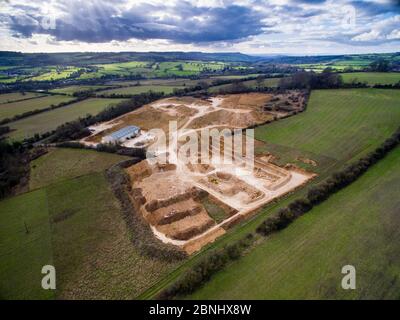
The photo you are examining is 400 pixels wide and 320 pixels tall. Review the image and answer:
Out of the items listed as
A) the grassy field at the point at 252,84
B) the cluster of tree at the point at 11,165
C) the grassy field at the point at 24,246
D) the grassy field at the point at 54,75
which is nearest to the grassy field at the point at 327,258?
the grassy field at the point at 24,246

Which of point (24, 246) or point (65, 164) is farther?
point (65, 164)

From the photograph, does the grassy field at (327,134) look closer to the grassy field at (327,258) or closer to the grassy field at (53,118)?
the grassy field at (327,258)

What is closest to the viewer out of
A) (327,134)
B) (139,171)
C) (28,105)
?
(139,171)

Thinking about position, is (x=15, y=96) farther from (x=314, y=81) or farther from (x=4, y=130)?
(x=314, y=81)

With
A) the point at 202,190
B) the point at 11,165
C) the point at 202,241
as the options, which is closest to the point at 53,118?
the point at 11,165

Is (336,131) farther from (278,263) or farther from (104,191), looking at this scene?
(104,191)

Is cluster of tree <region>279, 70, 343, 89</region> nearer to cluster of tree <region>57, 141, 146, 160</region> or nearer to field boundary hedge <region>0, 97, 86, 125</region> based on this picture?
cluster of tree <region>57, 141, 146, 160</region>

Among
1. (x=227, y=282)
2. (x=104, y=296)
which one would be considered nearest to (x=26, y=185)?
(x=104, y=296)
